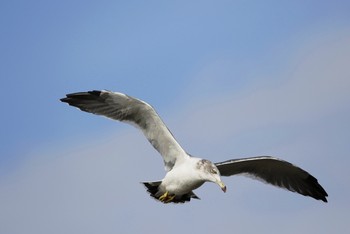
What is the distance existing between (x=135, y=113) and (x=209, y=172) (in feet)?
7.52

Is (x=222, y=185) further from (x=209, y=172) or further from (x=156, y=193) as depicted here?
(x=156, y=193)

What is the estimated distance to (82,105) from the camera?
53.1 feet

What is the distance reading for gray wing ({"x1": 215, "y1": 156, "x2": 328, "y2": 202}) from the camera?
16562 mm

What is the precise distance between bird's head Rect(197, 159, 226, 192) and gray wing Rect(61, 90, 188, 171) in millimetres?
823

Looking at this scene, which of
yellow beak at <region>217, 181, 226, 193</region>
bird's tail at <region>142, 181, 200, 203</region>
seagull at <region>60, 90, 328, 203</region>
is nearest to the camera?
yellow beak at <region>217, 181, 226, 193</region>

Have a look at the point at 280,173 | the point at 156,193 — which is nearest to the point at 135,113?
the point at 156,193

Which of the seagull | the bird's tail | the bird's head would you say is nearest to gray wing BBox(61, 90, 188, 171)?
the seagull

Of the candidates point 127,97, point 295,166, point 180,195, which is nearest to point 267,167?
point 295,166

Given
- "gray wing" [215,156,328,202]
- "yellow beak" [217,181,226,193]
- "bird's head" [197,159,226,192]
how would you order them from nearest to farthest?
"yellow beak" [217,181,226,193]
"bird's head" [197,159,226,192]
"gray wing" [215,156,328,202]

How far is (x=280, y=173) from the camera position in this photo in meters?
17.1

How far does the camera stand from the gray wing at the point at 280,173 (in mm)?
16562

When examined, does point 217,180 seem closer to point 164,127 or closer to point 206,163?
point 206,163

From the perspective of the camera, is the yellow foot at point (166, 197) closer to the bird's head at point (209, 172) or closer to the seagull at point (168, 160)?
the seagull at point (168, 160)

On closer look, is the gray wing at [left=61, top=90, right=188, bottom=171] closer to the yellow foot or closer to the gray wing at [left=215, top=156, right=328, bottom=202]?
the yellow foot
